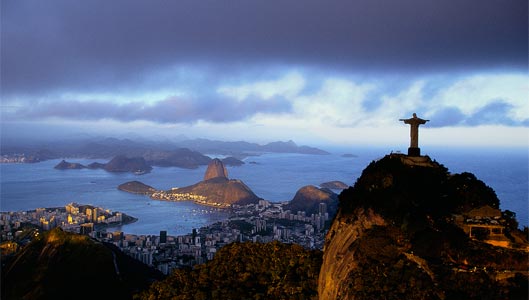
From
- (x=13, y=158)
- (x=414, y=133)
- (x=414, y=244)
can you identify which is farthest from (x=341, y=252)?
(x=13, y=158)

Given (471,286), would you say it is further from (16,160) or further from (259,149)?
(259,149)

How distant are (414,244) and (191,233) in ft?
77.1

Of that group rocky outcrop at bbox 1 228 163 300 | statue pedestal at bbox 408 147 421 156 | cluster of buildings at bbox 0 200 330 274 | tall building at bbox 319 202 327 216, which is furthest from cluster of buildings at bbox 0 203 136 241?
statue pedestal at bbox 408 147 421 156

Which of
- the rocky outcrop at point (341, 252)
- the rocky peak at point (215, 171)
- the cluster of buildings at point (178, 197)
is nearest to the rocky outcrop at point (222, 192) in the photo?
the cluster of buildings at point (178, 197)

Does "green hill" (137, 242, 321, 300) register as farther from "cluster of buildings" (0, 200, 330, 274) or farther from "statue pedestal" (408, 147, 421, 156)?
"cluster of buildings" (0, 200, 330, 274)

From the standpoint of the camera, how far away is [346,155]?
78.6 m

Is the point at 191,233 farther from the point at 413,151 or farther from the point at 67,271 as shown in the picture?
the point at 413,151

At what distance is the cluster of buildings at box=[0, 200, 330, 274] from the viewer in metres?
19.9

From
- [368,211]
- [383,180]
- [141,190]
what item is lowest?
[141,190]

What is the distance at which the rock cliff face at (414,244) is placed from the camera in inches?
206

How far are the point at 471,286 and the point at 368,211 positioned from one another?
1.89 meters

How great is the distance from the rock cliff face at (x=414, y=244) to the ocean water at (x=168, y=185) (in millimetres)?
7319

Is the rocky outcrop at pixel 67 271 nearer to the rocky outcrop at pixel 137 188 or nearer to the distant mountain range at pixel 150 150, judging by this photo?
the rocky outcrop at pixel 137 188

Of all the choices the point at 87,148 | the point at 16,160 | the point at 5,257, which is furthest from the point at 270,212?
the point at 87,148
